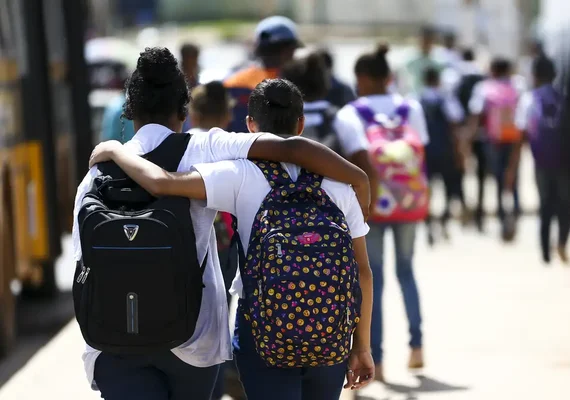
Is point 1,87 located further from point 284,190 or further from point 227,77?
point 284,190

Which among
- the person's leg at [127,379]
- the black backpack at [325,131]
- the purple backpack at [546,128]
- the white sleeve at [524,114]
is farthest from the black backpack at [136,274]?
the white sleeve at [524,114]

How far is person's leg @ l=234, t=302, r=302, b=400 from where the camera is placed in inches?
149

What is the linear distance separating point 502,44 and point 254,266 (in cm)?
2308

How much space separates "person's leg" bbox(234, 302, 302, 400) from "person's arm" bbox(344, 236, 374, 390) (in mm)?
217

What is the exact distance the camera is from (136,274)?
3539 millimetres

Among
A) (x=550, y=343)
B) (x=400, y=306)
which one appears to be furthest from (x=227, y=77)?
(x=400, y=306)

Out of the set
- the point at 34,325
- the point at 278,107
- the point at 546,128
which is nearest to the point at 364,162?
the point at 278,107

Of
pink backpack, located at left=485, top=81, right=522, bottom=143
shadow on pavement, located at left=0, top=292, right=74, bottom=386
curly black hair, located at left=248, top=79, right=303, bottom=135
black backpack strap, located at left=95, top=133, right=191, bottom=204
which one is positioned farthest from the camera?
pink backpack, located at left=485, top=81, right=522, bottom=143

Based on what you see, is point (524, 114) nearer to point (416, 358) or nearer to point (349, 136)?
point (416, 358)

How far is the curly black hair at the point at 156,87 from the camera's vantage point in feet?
12.5

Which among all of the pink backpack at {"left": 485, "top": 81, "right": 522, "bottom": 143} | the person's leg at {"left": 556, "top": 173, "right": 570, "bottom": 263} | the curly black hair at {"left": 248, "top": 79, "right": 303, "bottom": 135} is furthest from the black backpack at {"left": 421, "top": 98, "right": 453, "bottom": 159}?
the curly black hair at {"left": 248, "top": 79, "right": 303, "bottom": 135}

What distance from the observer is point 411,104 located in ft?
22.5

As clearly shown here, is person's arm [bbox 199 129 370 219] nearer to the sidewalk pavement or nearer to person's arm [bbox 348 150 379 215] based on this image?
Result: person's arm [bbox 348 150 379 215]

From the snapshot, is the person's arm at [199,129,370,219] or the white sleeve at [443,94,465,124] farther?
the white sleeve at [443,94,465,124]
